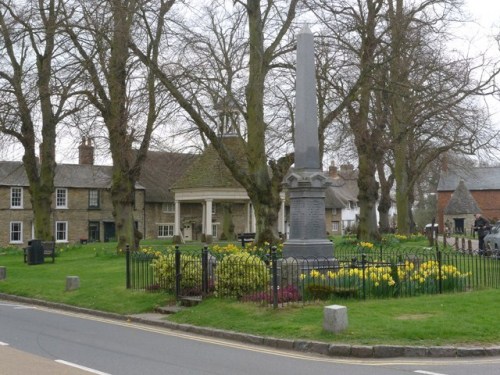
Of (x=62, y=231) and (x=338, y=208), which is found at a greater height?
(x=338, y=208)

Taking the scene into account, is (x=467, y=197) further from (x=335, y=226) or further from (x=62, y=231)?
(x=62, y=231)

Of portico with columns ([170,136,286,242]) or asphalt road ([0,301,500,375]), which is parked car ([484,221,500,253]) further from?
asphalt road ([0,301,500,375])

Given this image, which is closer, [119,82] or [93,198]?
[119,82]

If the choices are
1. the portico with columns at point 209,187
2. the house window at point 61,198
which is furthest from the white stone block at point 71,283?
the house window at point 61,198

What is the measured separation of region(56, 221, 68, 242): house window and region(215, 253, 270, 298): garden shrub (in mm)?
43426

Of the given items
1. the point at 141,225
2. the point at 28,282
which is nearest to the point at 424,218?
the point at 141,225

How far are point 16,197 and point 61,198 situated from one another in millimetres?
3802

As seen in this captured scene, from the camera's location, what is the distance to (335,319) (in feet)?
→ 38.5

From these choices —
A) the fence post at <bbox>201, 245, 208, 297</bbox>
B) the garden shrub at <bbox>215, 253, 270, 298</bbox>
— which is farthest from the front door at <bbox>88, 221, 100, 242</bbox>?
the garden shrub at <bbox>215, 253, 270, 298</bbox>

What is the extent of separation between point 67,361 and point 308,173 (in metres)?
8.23

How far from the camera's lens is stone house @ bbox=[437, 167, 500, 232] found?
225ft

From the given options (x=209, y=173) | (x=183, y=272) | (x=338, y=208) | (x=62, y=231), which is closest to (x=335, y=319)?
(x=183, y=272)

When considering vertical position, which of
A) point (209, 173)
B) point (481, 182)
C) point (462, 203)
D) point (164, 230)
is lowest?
point (164, 230)

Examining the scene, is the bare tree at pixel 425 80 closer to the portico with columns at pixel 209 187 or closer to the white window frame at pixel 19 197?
the portico with columns at pixel 209 187
